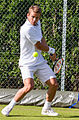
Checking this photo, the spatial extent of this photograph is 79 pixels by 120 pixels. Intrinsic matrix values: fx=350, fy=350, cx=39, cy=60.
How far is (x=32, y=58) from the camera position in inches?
193

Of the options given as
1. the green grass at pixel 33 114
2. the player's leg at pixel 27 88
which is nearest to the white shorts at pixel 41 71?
the player's leg at pixel 27 88

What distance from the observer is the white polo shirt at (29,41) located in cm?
474

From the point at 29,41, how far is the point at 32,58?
0.80 ft

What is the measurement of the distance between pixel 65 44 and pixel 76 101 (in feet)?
3.60

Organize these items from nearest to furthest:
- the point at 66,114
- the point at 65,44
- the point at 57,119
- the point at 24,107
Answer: the point at 57,119 → the point at 66,114 → the point at 24,107 → the point at 65,44

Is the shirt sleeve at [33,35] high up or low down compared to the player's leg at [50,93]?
up

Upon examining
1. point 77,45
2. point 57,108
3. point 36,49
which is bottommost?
point 57,108

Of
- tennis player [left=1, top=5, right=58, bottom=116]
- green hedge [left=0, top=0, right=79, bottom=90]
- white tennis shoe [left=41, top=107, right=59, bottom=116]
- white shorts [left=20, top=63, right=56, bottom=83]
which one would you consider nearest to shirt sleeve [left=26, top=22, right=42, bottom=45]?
tennis player [left=1, top=5, right=58, bottom=116]

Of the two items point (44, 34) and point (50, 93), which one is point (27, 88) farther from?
point (44, 34)

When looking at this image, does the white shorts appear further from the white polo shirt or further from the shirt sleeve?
the shirt sleeve

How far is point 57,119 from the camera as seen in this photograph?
4785 mm

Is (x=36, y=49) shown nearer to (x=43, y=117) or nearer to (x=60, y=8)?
(x=43, y=117)

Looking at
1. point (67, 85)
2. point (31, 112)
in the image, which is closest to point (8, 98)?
point (31, 112)

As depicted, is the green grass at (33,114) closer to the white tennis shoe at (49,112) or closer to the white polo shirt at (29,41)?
the white tennis shoe at (49,112)
